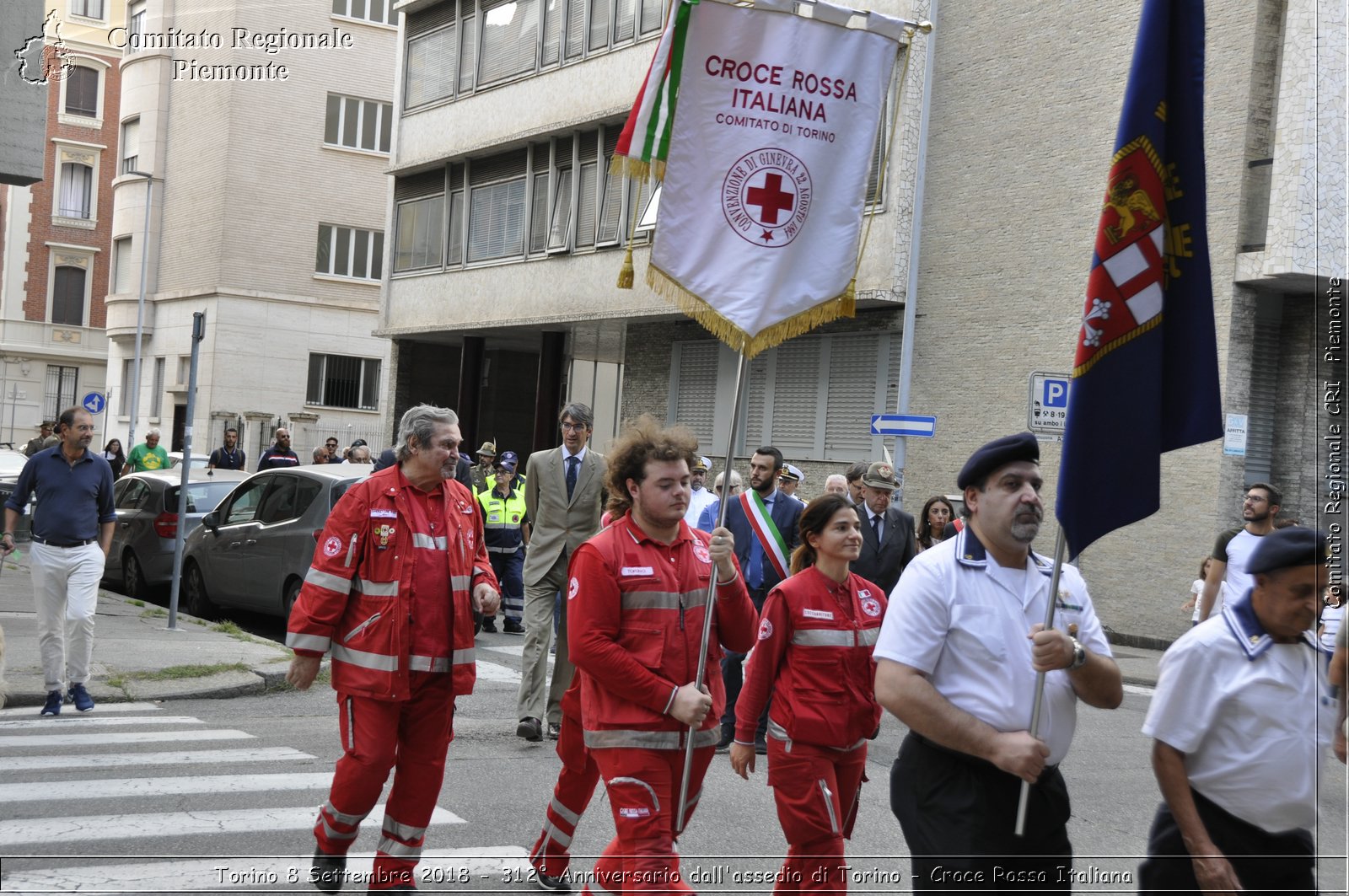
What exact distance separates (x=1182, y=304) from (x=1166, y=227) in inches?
9.1

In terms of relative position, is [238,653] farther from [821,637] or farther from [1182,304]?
[1182,304]

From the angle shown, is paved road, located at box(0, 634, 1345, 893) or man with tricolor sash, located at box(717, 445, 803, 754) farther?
man with tricolor sash, located at box(717, 445, 803, 754)

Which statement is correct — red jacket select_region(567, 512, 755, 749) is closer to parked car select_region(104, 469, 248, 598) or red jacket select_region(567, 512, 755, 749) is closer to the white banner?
the white banner

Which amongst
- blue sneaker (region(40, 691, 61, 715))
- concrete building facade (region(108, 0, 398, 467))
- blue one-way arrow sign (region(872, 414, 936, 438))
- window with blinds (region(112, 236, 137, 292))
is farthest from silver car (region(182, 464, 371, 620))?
window with blinds (region(112, 236, 137, 292))

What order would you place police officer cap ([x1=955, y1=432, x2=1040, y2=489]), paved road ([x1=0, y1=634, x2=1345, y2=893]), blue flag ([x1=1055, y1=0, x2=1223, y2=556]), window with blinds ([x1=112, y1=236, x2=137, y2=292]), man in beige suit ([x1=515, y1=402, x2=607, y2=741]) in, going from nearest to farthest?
blue flag ([x1=1055, y1=0, x2=1223, y2=556]) < police officer cap ([x1=955, y1=432, x2=1040, y2=489]) < paved road ([x1=0, y1=634, x2=1345, y2=893]) < man in beige suit ([x1=515, y1=402, x2=607, y2=741]) < window with blinds ([x1=112, y1=236, x2=137, y2=292])

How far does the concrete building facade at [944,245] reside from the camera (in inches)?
753

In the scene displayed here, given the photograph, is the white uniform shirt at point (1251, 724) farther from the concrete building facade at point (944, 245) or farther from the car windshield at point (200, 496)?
the car windshield at point (200, 496)

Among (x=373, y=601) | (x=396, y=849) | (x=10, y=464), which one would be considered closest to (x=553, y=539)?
(x=373, y=601)

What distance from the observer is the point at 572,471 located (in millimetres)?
10039

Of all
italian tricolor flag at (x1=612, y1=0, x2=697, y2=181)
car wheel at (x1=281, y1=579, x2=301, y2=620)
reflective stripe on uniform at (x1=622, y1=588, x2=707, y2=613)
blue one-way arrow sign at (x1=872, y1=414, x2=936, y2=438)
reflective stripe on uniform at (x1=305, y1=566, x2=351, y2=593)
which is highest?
italian tricolor flag at (x1=612, y1=0, x2=697, y2=181)

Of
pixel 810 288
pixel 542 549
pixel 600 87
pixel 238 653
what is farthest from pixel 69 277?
pixel 810 288

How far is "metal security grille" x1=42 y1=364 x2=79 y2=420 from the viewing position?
208 ft

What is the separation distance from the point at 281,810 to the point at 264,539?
8.27 meters

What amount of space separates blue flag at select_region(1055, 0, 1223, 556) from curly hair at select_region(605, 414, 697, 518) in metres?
1.75
